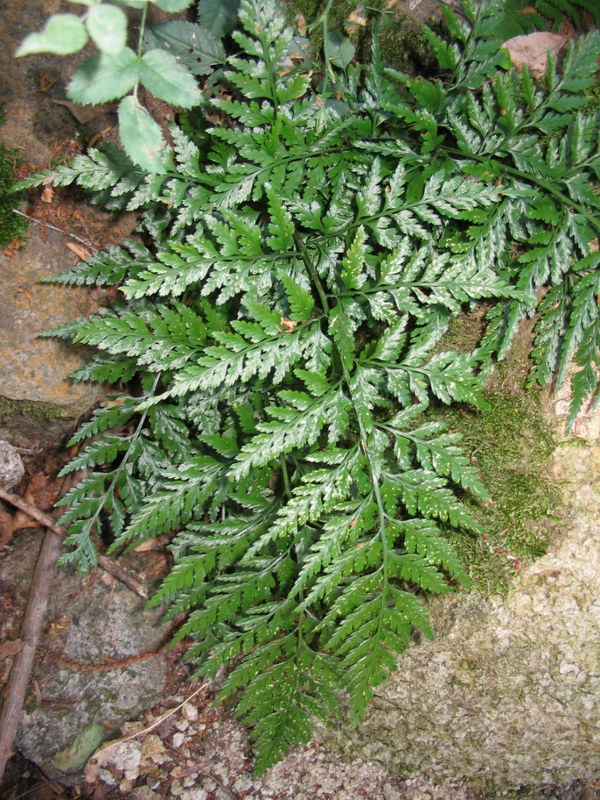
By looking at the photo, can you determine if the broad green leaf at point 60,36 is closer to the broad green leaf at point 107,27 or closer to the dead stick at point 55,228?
the broad green leaf at point 107,27

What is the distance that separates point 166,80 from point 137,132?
155 millimetres

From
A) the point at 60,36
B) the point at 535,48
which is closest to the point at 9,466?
the point at 60,36

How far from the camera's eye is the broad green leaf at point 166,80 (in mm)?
1559

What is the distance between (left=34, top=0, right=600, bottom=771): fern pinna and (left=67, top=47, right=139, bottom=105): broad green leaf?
2.77ft

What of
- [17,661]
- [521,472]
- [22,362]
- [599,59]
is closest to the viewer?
[599,59]

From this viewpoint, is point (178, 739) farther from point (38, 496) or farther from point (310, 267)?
point (310, 267)

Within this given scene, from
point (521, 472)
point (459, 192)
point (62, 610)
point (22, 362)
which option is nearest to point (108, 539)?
point (62, 610)

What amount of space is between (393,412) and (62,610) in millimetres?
2447

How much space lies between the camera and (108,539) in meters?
3.75

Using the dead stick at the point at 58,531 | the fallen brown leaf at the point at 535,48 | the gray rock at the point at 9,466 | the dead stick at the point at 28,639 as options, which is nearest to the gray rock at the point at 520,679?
the dead stick at the point at 58,531

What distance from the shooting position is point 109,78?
1.55 metres

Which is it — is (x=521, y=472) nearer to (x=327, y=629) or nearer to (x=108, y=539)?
(x=327, y=629)

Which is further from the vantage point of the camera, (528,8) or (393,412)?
(393,412)

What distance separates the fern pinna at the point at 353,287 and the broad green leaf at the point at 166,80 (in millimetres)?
849
